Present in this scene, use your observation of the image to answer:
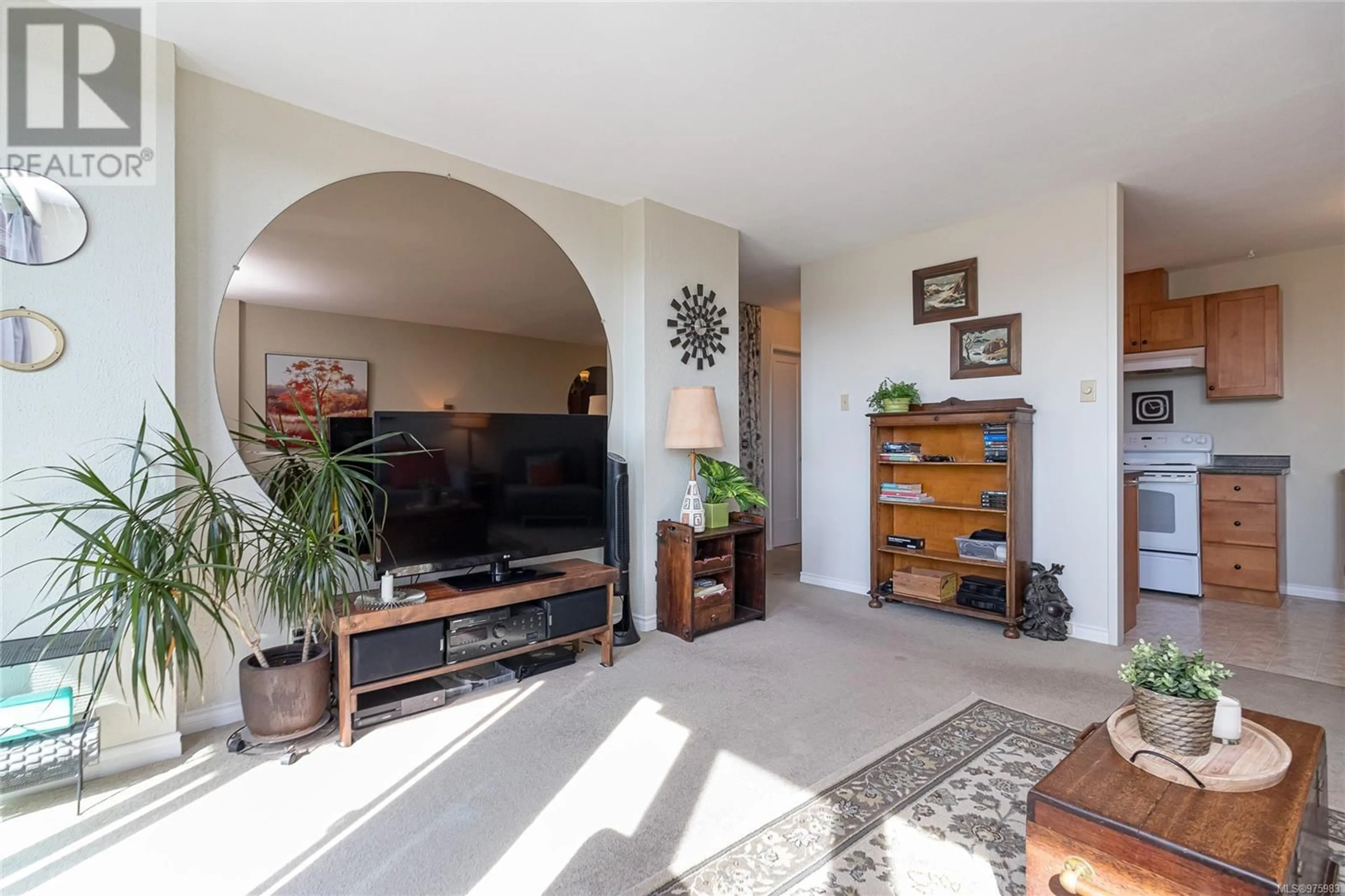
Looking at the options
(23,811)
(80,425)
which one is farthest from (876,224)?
(23,811)

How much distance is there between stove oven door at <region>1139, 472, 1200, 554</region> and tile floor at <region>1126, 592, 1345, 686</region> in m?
0.40

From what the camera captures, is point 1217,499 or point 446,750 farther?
point 1217,499

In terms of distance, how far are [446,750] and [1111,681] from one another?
2924 millimetres

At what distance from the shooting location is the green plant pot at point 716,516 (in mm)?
3682

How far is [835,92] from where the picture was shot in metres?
2.50

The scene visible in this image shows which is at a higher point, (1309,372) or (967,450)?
(1309,372)

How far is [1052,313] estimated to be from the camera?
Answer: 367cm

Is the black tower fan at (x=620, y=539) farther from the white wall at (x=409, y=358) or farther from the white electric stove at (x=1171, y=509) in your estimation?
the white electric stove at (x=1171, y=509)

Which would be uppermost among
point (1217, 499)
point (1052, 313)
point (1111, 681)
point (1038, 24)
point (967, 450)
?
point (1038, 24)

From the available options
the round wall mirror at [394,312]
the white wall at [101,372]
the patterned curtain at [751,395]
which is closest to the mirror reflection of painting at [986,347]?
the patterned curtain at [751,395]

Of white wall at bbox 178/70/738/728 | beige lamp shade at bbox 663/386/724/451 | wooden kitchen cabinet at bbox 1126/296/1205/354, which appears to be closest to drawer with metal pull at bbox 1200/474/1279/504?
wooden kitchen cabinet at bbox 1126/296/1205/354

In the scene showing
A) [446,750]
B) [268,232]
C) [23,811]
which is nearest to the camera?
[23,811]

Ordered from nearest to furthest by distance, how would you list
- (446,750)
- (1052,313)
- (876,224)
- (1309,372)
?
→ (446,750) < (1052,313) < (876,224) < (1309,372)

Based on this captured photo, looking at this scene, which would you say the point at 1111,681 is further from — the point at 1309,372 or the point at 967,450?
the point at 1309,372
